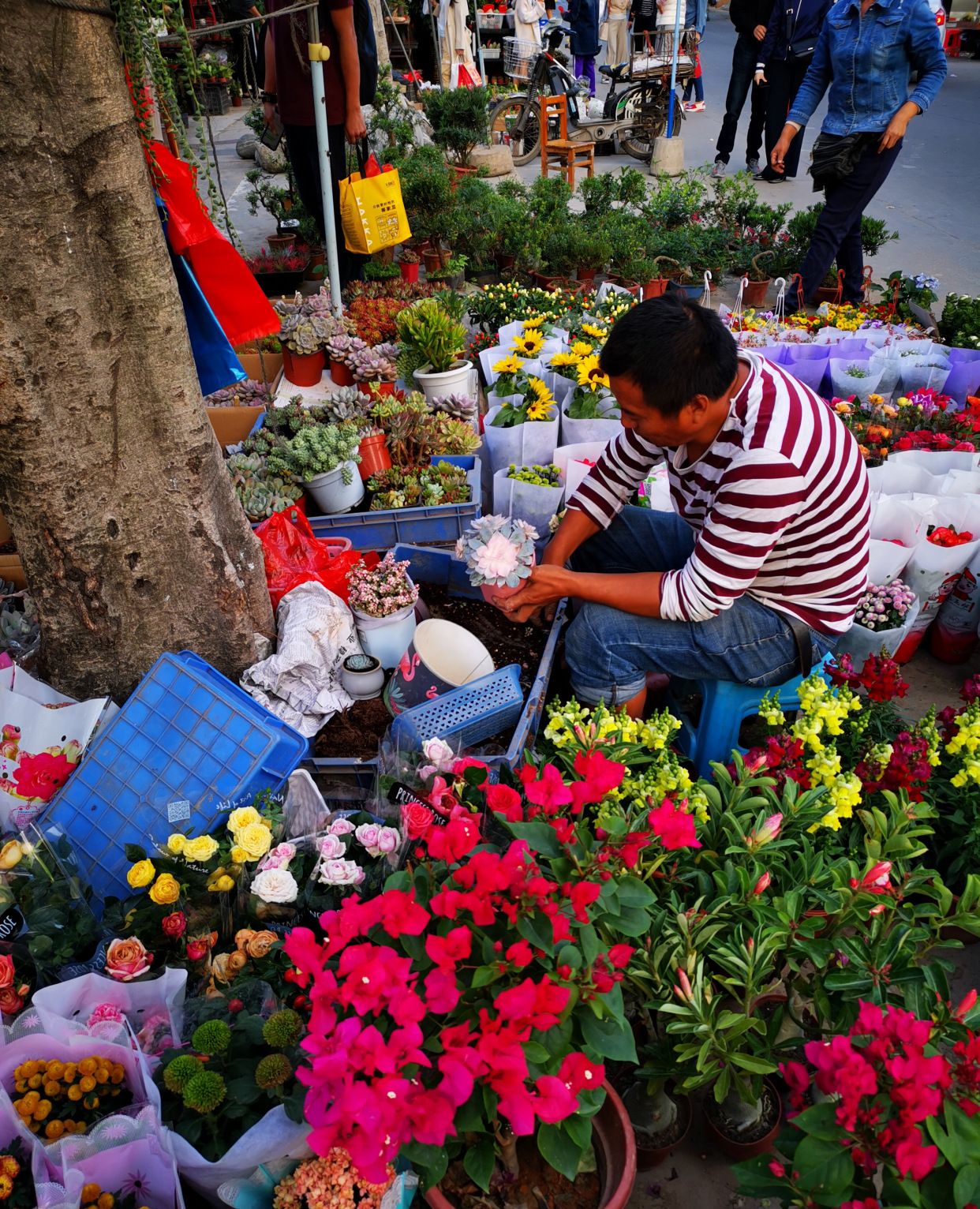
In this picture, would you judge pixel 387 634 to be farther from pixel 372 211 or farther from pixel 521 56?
pixel 521 56

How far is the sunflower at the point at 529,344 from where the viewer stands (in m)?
3.83

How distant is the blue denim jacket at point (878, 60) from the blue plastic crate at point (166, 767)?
479 centimetres

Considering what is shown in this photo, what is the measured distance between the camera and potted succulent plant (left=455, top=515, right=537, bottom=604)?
233 centimetres

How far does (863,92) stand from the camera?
4723mm

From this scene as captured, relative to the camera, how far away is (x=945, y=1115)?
111 cm

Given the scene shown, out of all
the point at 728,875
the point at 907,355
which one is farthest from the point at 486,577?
the point at 907,355

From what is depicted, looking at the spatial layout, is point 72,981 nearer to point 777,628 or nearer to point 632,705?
point 632,705

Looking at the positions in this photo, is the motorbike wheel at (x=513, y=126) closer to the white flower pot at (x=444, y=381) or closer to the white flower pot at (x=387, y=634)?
the white flower pot at (x=444, y=381)

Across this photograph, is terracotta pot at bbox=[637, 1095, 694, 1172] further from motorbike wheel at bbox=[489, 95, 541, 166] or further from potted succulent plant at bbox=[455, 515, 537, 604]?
motorbike wheel at bbox=[489, 95, 541, 166]

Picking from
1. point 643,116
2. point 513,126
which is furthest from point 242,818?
point 513,126

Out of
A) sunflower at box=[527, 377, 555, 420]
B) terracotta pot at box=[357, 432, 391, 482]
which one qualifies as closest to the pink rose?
terracotta pot at box=[357, 432, 391, 482]

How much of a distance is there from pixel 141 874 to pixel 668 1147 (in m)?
1.21

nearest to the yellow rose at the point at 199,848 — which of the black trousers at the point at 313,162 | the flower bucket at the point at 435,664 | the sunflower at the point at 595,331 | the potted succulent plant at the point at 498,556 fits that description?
the flower bucket at the point at 435,664

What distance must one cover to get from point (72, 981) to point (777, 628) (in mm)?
1821
